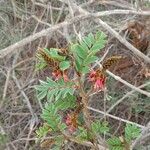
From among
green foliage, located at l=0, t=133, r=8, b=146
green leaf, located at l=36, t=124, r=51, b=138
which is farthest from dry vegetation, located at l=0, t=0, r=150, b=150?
green leaf, located at l=36, t=124, r=51, b=138

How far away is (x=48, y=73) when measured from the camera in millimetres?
2057

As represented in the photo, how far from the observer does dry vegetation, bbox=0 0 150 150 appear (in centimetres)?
186

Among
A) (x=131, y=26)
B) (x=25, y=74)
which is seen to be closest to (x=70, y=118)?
(x=131, y=26)

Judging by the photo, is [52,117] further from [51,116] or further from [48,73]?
[48,73]

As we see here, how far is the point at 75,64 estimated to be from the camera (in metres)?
0.68

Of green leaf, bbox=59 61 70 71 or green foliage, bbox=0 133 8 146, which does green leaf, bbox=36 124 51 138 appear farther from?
green foliage, bbox=0 133 8 146

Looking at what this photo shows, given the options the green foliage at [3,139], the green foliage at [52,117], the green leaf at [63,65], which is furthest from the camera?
the green foliage at [3,139]

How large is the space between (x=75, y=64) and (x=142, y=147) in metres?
1.05

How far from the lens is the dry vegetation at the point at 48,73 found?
1858 mm

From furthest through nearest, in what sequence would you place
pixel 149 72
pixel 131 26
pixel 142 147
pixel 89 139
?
1. pixel 131 26
2. pixel 149 72
3. pixel 142 147
4. pixel 89 139

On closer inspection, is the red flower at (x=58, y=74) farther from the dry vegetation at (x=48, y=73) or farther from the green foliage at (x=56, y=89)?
the dry vegetation at (x=48, y=73)

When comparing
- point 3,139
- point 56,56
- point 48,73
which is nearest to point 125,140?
point 56,56

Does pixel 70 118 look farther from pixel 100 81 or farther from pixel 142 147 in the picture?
pixel 142 147

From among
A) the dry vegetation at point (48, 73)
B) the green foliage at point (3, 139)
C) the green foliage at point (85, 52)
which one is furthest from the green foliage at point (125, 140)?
the green foliage at point (3, 139)
